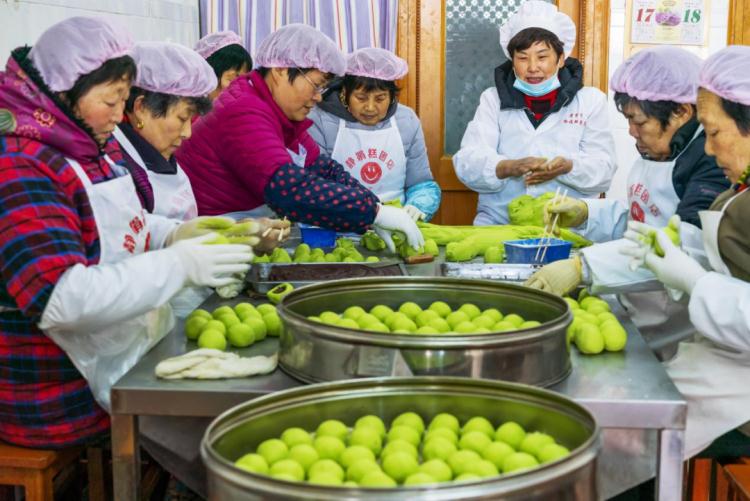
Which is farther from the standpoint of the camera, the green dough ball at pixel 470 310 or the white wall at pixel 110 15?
the white wall at pixel 110 15

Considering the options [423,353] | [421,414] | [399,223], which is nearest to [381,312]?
[423,353]

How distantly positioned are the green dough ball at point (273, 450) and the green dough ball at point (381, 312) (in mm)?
674

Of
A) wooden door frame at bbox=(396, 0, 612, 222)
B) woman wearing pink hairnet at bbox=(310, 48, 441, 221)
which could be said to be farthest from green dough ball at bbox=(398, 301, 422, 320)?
wooden door frame at bbox=(396, 0, 612, 222)

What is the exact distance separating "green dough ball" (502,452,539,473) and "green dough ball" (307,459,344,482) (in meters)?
0.25

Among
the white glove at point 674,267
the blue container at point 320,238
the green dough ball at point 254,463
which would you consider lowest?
the green dough ball at point 254,463

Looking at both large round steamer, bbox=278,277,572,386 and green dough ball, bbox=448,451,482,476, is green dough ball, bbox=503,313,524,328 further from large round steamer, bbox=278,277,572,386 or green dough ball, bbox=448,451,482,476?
green dough ball, bbox=448,451,482,476

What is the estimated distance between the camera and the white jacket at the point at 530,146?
4090mm

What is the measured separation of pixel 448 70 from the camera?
527 cm

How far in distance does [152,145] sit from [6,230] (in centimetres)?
96

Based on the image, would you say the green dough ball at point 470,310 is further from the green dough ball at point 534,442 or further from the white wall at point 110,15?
the white wall at point 110,15

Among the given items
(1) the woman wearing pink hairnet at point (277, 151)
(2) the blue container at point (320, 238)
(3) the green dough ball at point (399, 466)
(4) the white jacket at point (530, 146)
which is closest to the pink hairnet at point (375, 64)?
(4) the white jacket at point (530, 146)

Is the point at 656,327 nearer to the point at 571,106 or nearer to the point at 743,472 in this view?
the point at 743,472

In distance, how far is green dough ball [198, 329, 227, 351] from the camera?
1.89 meters

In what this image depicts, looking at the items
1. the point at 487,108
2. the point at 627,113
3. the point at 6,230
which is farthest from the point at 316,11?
the point at 6,230
